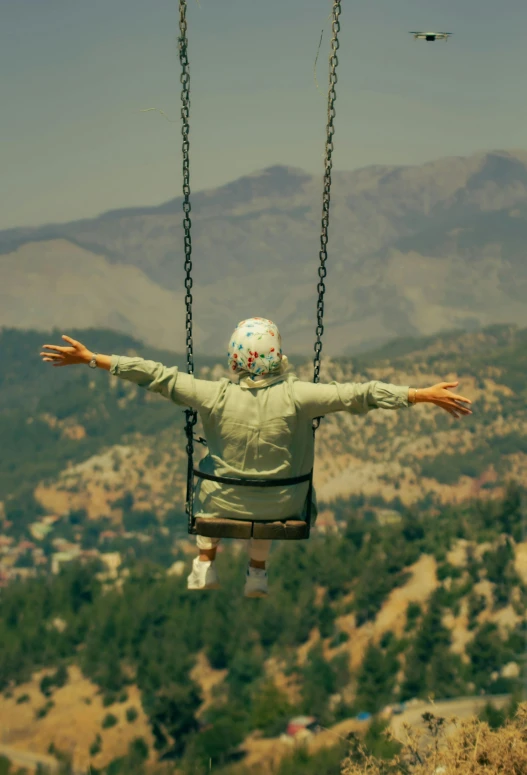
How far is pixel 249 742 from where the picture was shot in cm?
12625

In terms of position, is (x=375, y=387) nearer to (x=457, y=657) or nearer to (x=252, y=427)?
(x=252, y=427)

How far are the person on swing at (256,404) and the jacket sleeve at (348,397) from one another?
10 mm

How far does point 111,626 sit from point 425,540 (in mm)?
38836

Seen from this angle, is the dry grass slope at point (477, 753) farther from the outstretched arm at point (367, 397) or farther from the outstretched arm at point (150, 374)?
the outstretched arm at point (150, 374)

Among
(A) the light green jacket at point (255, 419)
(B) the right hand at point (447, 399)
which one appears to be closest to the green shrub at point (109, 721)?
(A) the light green jacket at point (255, 419)

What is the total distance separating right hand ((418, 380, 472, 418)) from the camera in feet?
45.1

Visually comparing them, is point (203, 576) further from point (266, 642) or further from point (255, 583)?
point (266, 642)

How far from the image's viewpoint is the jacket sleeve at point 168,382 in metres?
14.1

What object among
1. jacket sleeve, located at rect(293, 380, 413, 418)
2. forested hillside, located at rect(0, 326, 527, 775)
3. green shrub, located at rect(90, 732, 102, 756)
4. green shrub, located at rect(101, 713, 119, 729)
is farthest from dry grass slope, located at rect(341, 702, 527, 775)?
green shrub, located at rect(101, 713, 119, 729)

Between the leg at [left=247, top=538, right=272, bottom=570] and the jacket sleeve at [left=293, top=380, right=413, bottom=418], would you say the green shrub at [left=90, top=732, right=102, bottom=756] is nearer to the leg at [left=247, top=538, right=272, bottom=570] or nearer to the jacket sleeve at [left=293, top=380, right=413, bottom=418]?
the leg at [left=247, top=538, right=272, bottom=570]

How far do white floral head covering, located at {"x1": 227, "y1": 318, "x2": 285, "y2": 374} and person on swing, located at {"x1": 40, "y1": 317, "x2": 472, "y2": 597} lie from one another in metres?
0.01

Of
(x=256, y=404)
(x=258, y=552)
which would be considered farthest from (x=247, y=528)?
(x=256, y=404)

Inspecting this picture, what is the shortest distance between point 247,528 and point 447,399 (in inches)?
104

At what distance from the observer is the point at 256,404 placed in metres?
14.5
